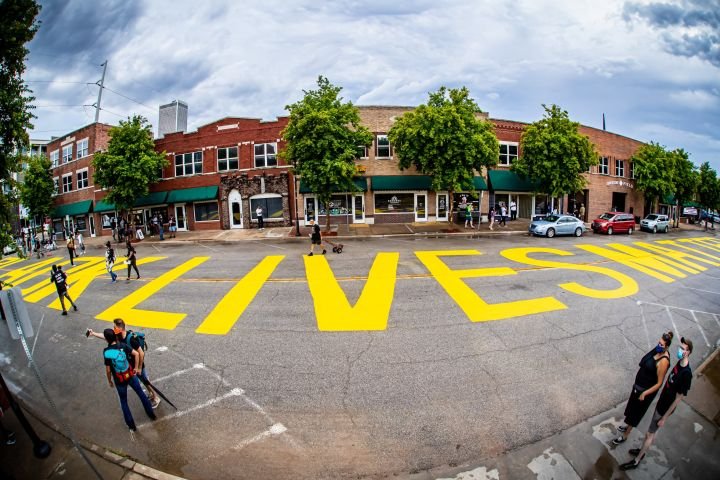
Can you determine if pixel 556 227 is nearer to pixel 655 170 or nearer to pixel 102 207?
pixel 655 170

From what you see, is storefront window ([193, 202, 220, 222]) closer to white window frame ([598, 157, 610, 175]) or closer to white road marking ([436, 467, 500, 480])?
white road marking ([436, 467, 500, 480])

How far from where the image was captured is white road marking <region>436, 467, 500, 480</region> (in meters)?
4.87

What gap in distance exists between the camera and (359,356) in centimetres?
805

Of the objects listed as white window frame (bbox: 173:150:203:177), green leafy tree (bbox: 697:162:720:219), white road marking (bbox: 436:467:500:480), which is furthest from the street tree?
green leafy tree (bbox: 697:162:720:219)

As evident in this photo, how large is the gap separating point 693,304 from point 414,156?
57.1 feet

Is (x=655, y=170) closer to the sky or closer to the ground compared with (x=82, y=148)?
closer to the ground

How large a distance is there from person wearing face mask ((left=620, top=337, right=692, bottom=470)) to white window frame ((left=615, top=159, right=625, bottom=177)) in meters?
42.3

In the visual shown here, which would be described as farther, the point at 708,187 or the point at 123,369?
the point at 708,187

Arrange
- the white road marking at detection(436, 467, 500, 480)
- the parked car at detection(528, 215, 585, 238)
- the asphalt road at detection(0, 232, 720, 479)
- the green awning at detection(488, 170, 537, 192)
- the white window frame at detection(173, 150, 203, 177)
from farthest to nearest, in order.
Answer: the white window frame at detection(173, 150, 203, 177) < the green awning at detection(488, 170, 537, 192) < the parked car at detection(528, 215, 585, 238) < the asphalt road at detection(0, 232, 720, 479) < the white road marking at detection(436, 467, 500, 480)

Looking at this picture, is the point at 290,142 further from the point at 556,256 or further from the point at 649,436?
the point at 649,436

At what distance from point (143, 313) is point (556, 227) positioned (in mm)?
25381

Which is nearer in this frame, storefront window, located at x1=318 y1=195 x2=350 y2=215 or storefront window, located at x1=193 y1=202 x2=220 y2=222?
storefront window, located at x1=318 y1=195 x2=350 y2=215

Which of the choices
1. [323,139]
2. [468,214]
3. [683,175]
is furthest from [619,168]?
[323,139]

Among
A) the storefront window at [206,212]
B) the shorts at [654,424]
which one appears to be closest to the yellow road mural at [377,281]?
the shorts at [654,424]
